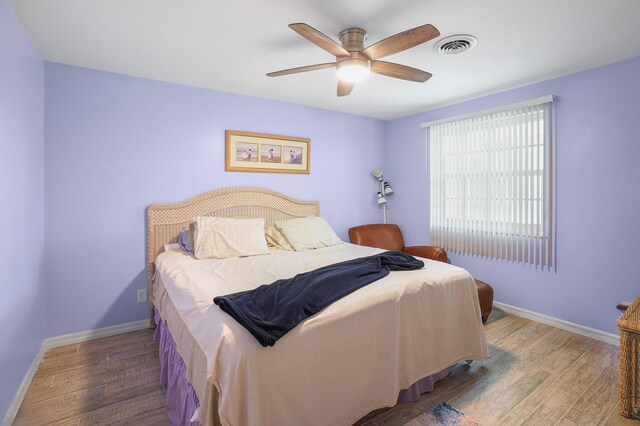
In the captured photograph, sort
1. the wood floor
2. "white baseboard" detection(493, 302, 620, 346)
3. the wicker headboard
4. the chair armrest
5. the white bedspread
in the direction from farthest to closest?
the chair armrest, the wicker headboard, "white baseboard" detection(493, 302, 620, 346), the wood floor, the white bedspread

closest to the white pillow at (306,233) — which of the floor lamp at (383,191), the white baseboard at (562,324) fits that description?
the floor lamp at (383,191)

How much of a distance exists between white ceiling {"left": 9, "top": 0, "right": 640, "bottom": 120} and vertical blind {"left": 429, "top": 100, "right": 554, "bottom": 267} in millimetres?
502

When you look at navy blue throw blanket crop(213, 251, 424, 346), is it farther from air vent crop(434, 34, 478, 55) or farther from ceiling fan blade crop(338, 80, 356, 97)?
air vent crop(434, 34, 478, 55)

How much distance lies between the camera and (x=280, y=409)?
129 cm

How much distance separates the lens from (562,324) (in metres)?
2.94

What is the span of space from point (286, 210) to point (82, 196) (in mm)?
1943

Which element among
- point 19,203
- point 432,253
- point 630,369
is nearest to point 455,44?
point 432,253

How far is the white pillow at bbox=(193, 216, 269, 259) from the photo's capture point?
268 centimetres

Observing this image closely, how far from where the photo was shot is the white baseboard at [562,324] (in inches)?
104

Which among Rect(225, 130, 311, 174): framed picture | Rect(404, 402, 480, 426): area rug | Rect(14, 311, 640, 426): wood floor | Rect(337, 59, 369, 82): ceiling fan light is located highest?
Rect(337, 59, 369, 82): ceiling fan light

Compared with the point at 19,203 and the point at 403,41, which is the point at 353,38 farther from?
the point at 19,203

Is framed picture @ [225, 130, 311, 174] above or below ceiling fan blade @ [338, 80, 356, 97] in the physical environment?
below

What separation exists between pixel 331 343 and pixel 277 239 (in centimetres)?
191

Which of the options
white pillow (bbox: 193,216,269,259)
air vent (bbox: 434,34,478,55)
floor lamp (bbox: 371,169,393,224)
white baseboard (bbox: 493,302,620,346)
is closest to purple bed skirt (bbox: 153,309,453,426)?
white pillow (bbox: 193,216,269,259)
